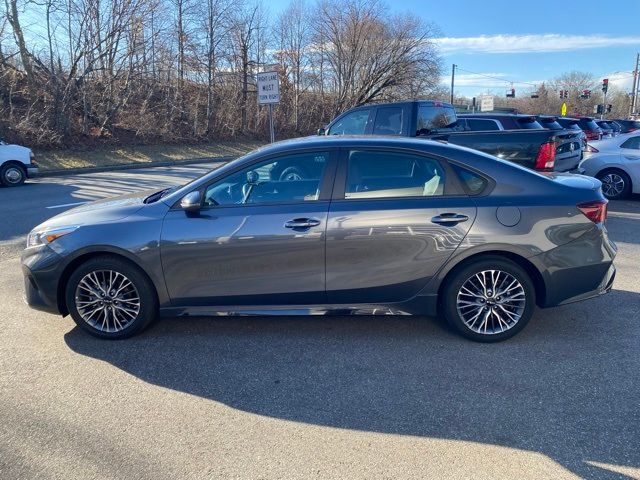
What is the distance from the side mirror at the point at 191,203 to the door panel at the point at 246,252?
63 mm

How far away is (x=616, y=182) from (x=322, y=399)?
9603 mm

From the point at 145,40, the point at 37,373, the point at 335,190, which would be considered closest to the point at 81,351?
the point at 37,373

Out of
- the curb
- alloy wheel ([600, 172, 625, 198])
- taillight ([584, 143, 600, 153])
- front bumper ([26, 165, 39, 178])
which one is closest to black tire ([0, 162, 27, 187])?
front bumper ([26, 165, 39, 178])

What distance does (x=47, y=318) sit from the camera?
4.39 m

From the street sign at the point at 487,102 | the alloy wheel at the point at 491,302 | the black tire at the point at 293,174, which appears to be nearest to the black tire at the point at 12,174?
the black tire at the point at 293,174

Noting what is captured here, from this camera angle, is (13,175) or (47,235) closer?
(47,235)

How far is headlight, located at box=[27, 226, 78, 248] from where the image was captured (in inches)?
150

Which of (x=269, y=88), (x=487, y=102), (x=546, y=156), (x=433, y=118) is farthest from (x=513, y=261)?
(x=487, y=102)

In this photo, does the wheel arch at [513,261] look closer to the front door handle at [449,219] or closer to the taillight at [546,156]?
the front door handle at [449,219]

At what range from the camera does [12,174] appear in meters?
14.1

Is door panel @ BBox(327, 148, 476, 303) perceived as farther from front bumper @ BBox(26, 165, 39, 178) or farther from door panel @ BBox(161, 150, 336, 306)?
front bumper @ BBox(26, 165, 39, 178)

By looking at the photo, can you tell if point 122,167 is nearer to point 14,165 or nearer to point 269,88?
point 14,165

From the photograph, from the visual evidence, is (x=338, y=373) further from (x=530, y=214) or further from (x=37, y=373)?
(x=37, y=373)

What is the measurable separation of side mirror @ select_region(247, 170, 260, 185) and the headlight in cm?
145
